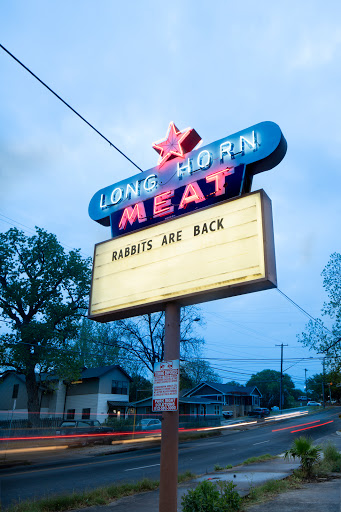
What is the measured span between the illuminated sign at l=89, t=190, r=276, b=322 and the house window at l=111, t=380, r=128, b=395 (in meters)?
38.2

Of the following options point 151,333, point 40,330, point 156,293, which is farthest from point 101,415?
point 156,293

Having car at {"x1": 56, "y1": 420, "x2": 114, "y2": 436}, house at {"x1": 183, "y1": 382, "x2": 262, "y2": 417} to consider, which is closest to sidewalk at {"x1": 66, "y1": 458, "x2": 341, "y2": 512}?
car at {"x1": 56, "y1": 420, "x2": 114, "y2": 436}

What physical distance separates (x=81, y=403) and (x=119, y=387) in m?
4.31

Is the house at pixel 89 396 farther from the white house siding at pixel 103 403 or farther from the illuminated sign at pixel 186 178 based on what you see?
the illuminated sign at pixel 186 178

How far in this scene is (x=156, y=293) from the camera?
22.6ft

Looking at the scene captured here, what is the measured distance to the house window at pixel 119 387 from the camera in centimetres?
4364

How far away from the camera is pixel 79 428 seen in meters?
28.2

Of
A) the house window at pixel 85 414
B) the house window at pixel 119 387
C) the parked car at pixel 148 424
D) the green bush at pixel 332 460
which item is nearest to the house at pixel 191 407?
the house window at pixel 119 387

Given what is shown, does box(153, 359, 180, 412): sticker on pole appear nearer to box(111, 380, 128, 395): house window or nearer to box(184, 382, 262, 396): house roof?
box(111, 380, 128, 395): house window

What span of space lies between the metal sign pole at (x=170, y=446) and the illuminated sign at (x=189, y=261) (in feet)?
1.70

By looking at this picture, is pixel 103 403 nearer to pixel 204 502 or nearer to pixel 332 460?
pixel 332 460

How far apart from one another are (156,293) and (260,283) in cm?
192

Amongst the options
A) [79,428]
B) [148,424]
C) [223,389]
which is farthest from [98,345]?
[79,428]

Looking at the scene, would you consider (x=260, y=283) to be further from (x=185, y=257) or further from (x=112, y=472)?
(x=112, y=472)
